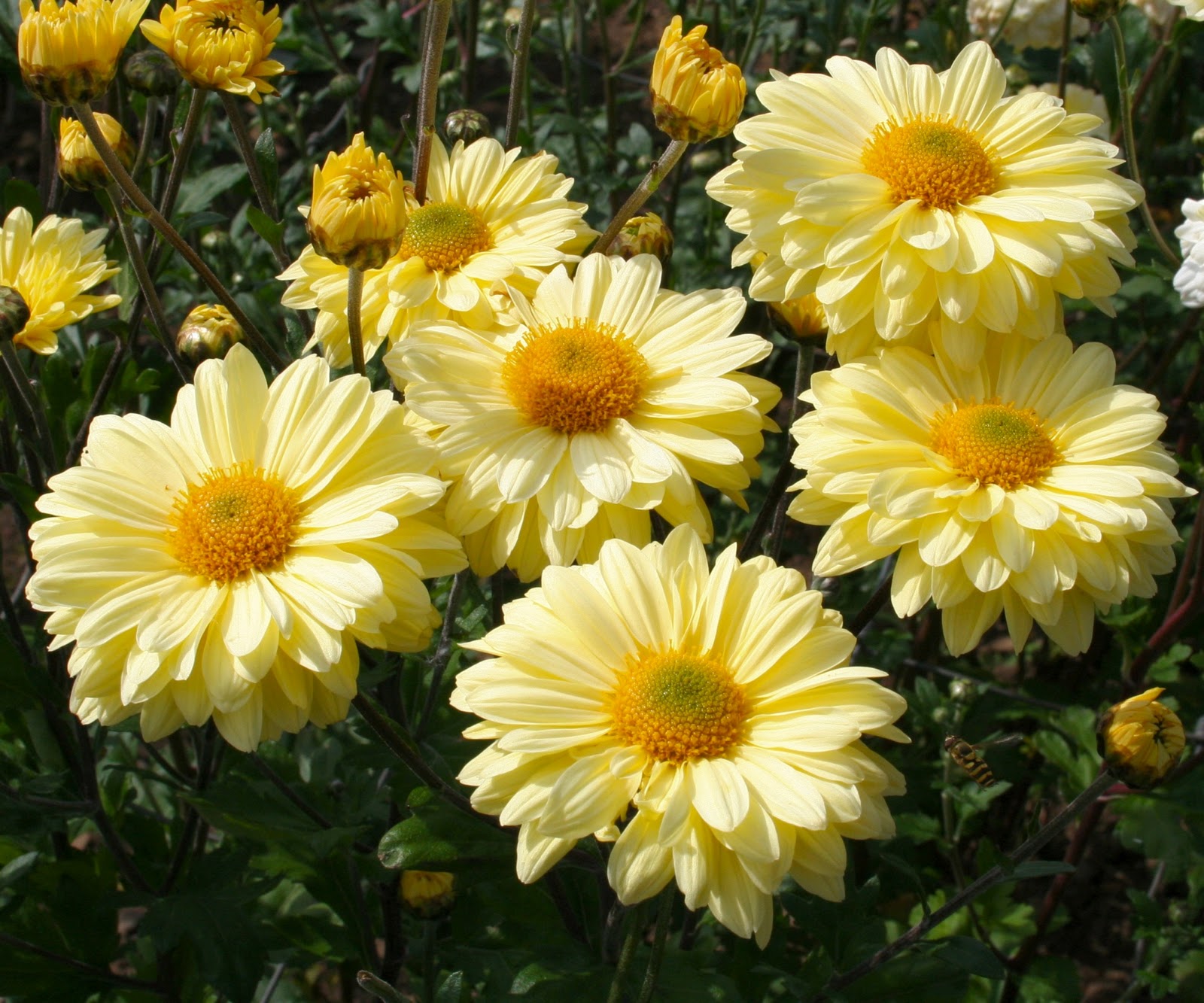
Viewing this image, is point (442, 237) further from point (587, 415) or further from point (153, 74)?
point (153, 74)

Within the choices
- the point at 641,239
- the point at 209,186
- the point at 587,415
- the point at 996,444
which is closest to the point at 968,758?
the point at 996,444

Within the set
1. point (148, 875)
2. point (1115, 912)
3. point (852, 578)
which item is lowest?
point (1115, 912)

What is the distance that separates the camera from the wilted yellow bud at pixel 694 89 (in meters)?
1.95

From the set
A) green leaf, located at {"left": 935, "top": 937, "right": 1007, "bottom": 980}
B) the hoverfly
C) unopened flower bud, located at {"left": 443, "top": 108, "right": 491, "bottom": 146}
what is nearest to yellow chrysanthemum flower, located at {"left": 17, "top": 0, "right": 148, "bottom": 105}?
unopened flower bud, located at {"left": 443, "top": 108, "right": 491, "bottom": 146}

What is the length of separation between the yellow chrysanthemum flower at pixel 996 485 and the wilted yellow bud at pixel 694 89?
46cm

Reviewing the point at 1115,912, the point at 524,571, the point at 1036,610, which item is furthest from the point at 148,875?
the point at 1115,912

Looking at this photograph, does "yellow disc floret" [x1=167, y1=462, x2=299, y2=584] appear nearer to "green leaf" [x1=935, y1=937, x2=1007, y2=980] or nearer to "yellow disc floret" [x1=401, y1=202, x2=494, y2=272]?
"yellow disc floret" [x1=401, y1=202, x2=494, y2=272]

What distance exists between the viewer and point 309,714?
173cm

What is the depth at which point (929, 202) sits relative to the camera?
1935 millimetres

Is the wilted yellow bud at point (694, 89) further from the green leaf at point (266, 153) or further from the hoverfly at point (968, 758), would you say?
the hoverfly at point (968, 758)

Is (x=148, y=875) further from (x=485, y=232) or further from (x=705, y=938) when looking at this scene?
(x=485, y=232)

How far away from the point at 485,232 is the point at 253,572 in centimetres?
85

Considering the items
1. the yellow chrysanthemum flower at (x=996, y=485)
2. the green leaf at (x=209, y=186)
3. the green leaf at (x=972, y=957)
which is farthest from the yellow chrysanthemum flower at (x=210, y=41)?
the green leaf at (x=972, y=957)

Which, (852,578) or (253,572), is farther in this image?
(852,578)
